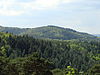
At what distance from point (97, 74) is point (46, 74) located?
41.2 m

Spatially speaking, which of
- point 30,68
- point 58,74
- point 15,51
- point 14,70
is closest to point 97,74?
point 58,74

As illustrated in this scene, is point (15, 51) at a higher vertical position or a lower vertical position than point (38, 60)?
lower

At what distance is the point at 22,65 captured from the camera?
5866 cm

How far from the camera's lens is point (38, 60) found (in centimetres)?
5728

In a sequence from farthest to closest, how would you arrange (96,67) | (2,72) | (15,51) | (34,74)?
(15,51)
(96,67)
(2,72)
(34,74)

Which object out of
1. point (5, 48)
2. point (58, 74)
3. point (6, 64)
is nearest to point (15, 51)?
point (5, 48)

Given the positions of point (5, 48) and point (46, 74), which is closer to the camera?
point (46, 74)

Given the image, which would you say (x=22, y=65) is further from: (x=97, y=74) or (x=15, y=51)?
(x=15, y=51)

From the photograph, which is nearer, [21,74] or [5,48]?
[21,74]

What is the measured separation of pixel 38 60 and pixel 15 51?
14012cm

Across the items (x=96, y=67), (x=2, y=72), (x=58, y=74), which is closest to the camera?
(x=2, y=72)

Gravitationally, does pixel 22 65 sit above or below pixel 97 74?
above

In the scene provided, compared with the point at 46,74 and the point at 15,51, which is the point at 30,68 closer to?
the point at 46,74

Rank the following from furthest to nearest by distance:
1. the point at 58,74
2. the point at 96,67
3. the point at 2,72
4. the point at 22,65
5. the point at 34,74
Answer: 1. the point at 96,67
2. the point at 58,74
3. the point at 2,72
4. the point at 22,65
5. the point at 34,74
